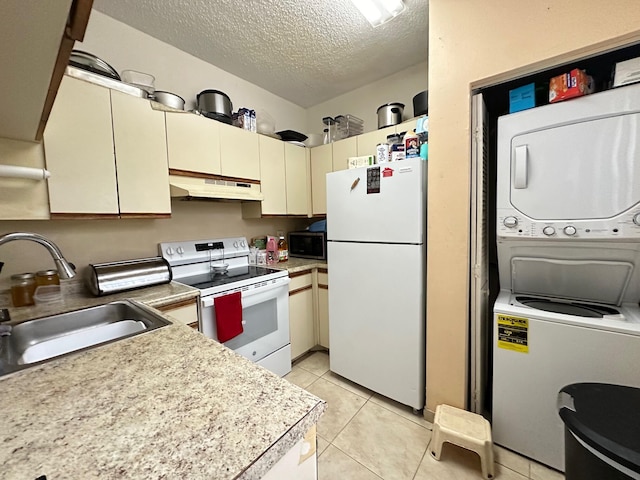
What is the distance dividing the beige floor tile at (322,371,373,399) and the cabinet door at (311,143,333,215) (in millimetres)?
1548

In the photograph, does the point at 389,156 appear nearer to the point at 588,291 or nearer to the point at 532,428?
the point at 588,291

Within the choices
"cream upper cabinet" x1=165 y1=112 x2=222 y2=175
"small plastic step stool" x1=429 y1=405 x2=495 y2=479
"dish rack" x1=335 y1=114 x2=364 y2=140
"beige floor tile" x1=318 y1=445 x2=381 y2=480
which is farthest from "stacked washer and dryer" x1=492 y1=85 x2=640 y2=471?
"cream upper cabinet" x1=165 y1=112 x2=222 y2=175

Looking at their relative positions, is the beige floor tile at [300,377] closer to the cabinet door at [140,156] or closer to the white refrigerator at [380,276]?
the white refrigerator at [380,276]

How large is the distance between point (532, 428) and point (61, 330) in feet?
7.61

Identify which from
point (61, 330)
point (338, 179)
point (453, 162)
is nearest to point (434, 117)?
point (453, 162)

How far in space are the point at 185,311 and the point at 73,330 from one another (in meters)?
0.47

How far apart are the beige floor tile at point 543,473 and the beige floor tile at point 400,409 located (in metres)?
0.49

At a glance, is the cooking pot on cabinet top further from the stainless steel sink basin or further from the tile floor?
the tile floor

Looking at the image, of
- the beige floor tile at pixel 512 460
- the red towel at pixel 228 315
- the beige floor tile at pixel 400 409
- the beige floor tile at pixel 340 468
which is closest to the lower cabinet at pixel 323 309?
the beige floor tile at pixel 400 409

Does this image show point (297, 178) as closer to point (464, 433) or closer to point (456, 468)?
point (464, 433)

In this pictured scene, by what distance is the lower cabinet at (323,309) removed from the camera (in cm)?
233

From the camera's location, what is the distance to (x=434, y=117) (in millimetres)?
1467

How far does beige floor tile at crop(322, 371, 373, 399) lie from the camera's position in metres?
1.91

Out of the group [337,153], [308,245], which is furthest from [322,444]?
[337,153]
